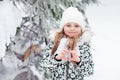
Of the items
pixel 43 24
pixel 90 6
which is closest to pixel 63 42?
pixel 43 24

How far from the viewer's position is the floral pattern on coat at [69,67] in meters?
2.75

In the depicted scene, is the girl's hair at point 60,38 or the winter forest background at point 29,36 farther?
the winter forest background at point 29,36

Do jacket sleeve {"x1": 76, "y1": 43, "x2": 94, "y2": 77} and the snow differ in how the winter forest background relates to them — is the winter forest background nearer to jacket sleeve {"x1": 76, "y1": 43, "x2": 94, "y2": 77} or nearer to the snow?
the snow

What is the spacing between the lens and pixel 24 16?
3.65 meters

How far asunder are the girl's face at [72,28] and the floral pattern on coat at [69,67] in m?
0.10

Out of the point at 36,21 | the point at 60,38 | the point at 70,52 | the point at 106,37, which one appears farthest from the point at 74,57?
the point at 106,37

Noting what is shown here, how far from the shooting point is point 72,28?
2.73 metres

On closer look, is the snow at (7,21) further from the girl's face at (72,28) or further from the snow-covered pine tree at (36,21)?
the girl's face at (72,28)

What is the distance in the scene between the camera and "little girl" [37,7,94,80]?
2.74 meters

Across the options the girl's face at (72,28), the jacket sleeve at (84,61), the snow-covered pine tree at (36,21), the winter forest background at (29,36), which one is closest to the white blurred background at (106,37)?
the winter forest background at (29,36)

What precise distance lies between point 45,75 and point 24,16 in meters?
0.53

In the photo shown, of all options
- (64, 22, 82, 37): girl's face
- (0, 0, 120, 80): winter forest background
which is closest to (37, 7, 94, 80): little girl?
(64, 22, 82, 37): girl's face

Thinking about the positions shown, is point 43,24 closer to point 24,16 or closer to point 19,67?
point 24,16

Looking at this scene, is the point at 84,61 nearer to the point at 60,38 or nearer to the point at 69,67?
the point at 69,67
